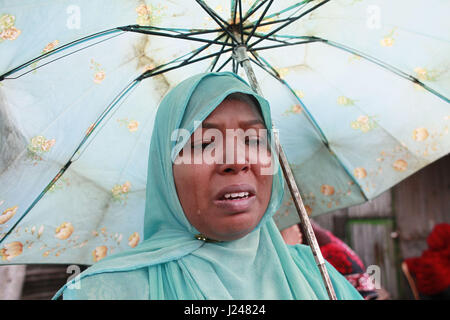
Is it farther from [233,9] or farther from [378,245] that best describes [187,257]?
[378,245]

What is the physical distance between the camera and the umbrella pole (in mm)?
1328

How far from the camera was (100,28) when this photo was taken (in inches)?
55.4

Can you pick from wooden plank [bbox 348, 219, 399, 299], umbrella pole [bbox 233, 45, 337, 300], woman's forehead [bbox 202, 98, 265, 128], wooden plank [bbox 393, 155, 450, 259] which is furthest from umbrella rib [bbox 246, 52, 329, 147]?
wooden plank [bbox 393, 155, 450, 259]

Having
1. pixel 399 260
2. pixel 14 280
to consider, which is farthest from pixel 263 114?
pixel 399 260

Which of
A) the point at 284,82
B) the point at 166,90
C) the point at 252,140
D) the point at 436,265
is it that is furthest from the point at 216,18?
the point at 436,265

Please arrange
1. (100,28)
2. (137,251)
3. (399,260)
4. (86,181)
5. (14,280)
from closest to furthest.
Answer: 1. (137,251)
2. (100,28)
3. (86,181)
4. (14,280)
5. (399,260)

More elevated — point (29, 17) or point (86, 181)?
point (29, 17)

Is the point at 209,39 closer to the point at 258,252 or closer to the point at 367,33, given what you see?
the point at 367,33

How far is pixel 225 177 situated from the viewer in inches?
45.8

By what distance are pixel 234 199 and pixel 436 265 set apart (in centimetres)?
317

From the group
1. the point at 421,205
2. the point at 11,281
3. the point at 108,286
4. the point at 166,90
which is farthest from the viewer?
the point at 421,205

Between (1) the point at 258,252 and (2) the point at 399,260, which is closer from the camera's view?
(1) the point at 258,252

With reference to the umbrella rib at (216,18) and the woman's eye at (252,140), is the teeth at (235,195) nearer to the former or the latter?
the woman's eye at (252,140)

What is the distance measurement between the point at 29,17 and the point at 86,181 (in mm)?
749
